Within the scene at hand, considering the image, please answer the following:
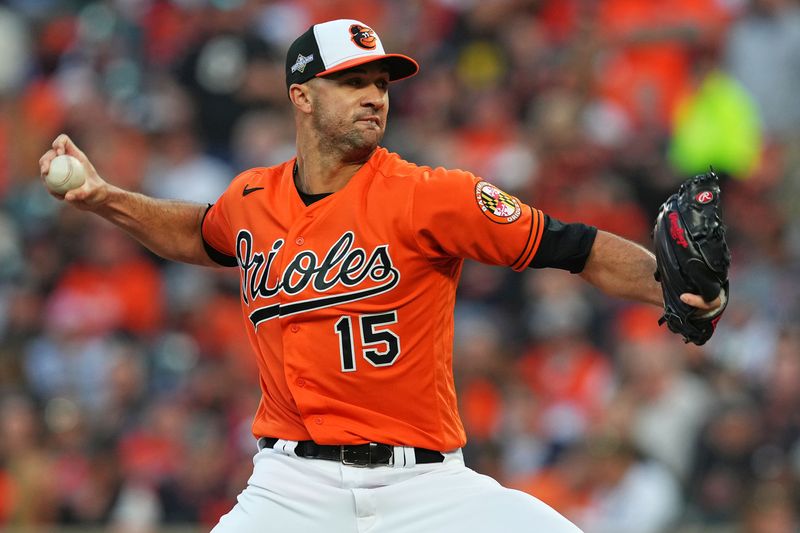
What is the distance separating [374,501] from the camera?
4105 millimetres

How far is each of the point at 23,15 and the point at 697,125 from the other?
6.22m

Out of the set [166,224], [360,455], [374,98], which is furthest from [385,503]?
[166,224]

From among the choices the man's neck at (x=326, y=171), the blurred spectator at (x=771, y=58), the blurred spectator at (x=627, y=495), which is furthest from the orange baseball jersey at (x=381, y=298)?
the blurred spectator at (x=771, y=58)

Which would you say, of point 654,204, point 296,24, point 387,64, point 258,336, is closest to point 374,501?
point 258,336

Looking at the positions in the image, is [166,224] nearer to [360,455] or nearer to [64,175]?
[64,175]

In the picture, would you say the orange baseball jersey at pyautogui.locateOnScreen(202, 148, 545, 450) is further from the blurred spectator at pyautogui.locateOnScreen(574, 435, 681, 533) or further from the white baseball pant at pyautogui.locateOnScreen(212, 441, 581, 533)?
the blurred spectator at pyautogui.locateOnScreen(574, 435, 681, 533)

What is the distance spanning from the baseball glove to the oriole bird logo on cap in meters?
1.13

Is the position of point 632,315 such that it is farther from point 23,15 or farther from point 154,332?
point 23,15

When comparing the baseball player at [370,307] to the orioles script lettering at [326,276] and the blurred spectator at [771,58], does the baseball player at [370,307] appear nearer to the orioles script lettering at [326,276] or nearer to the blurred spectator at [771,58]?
the orioles script lettering at [326,276]

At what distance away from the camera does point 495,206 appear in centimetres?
411

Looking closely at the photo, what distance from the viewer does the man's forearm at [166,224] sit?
4.83 metres

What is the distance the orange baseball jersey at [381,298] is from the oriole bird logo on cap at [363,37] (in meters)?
0.40

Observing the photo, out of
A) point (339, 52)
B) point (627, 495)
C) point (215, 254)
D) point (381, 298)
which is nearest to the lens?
point (381, 298)

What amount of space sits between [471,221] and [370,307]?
0.43m
